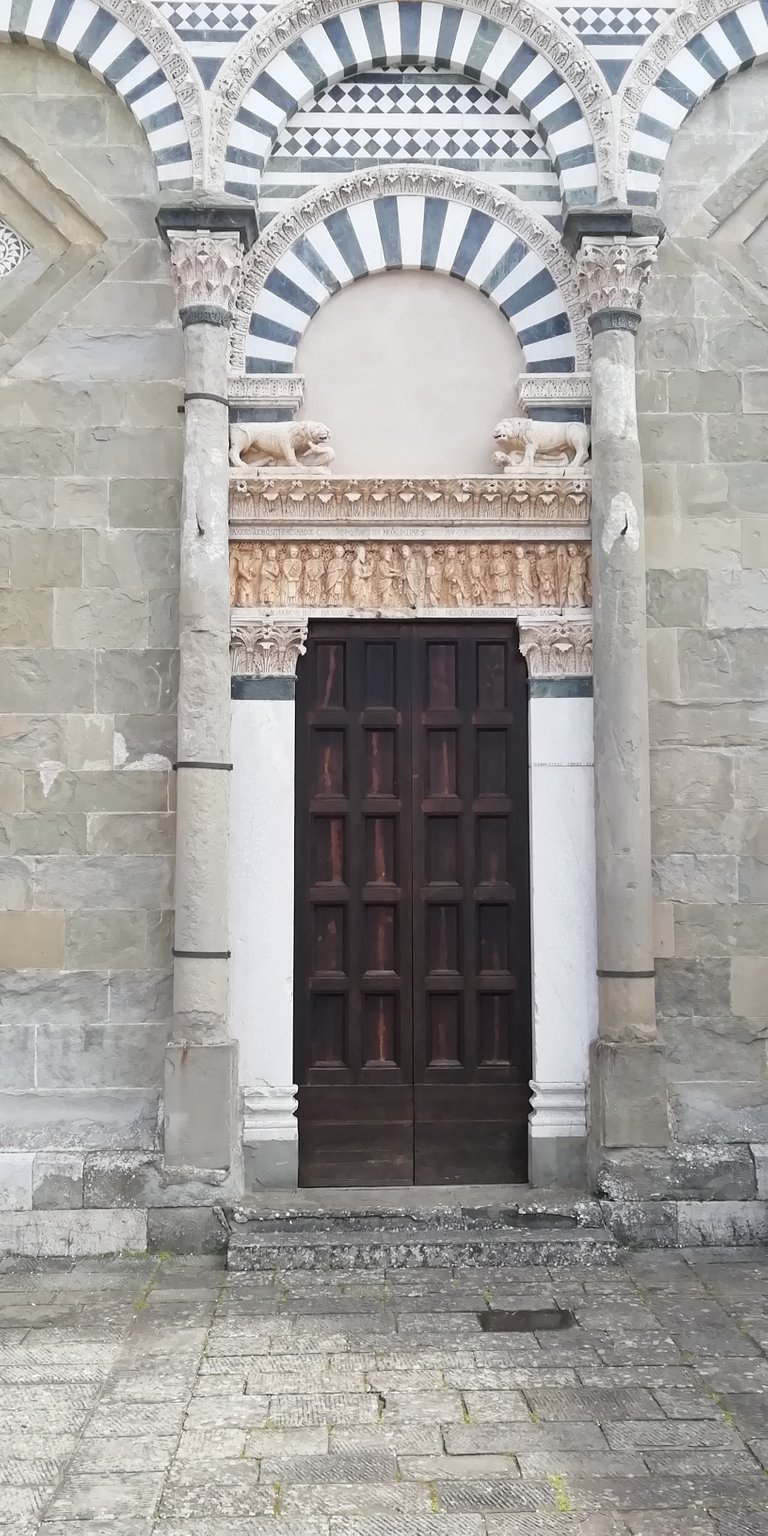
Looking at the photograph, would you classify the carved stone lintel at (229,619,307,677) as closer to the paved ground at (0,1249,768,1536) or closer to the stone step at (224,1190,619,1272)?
the stone step at (224,1190,619,1272)

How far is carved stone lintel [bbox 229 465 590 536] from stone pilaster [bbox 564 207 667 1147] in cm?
22

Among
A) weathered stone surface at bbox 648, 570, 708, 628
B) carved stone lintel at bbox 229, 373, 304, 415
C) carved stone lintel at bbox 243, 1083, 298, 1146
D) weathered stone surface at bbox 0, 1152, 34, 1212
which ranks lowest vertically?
weathered stone surface at bbox 0, 1152, 34, 1212

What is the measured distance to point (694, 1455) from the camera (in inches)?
142

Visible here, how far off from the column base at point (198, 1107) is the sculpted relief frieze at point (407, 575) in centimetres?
216

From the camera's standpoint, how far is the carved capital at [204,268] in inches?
228

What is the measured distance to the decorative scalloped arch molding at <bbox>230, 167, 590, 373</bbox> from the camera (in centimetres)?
616

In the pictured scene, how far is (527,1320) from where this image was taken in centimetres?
466

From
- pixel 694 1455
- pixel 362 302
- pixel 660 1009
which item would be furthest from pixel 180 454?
pixel 694 1455

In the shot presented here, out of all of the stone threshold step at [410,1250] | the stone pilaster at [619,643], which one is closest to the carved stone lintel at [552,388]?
the stone pilaster at [619,643]

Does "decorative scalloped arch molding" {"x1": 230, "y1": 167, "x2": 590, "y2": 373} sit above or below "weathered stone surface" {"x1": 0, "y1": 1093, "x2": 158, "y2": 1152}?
above

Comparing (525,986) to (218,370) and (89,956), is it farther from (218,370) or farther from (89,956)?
(218,370)

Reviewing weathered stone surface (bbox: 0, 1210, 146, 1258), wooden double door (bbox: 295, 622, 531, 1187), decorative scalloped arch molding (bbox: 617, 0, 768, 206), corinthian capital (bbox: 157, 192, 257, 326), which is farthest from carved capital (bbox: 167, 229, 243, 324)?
weathered stone surface (bbox: 0, 1210, 146, 1258)

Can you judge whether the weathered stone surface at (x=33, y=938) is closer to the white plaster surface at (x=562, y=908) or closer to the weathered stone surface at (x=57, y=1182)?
the weathered stone surface at (x=57, y=1182)

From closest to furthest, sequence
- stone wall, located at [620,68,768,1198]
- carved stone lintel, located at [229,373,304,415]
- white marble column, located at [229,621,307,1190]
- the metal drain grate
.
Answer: the metal drain grate < white marble column, located at [229,621,307,1190] < stone wall, located at [620,68,768,1198] < carved stone lintel, located at [229,373,304,415]
